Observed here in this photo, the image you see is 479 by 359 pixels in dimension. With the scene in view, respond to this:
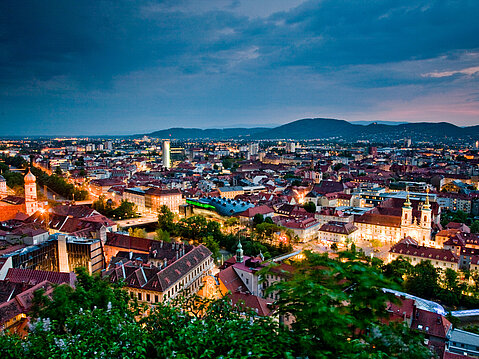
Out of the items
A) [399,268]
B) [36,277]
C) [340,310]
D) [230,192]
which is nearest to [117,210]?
[230,192]

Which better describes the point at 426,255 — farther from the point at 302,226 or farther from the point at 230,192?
the point at 230,192

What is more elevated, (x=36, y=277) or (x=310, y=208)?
(x=36, y=277)

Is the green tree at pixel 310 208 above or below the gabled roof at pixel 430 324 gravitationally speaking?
above

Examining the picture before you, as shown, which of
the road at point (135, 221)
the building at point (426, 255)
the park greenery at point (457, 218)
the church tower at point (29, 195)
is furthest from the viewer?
the park greenery at point (457, 218)

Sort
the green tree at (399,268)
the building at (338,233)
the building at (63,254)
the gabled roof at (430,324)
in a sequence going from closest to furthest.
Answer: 1. the gabled roof at (430,324)
2. the building at (63,254)
3. the green tree at (399,268)
4. the building at (338,233)

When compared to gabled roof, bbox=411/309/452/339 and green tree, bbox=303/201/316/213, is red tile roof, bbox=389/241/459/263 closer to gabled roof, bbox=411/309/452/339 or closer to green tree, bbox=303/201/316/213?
gabled roof, bbox=411/309/452/339

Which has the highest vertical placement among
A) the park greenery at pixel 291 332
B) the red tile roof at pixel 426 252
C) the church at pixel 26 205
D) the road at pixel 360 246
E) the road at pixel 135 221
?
the park greenery at pixel 291 332

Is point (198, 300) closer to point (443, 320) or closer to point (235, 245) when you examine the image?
point (443, 320)

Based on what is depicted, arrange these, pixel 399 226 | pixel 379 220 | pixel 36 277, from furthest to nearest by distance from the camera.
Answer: pixel 379 220 < pixel 399 226 < pixel 36 277

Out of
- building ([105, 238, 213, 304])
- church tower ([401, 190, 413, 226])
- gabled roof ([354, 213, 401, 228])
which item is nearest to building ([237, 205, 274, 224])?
gabled roof ([354, 213, 401, 228])

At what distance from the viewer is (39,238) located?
27.0 meters

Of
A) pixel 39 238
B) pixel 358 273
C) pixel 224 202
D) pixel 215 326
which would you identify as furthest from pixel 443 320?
pixel 224 202

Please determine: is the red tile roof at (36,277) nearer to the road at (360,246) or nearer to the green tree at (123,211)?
the road at (360,246)

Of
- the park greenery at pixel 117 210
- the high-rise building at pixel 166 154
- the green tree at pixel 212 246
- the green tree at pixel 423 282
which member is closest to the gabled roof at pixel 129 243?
the green tree at pixel 212 246
